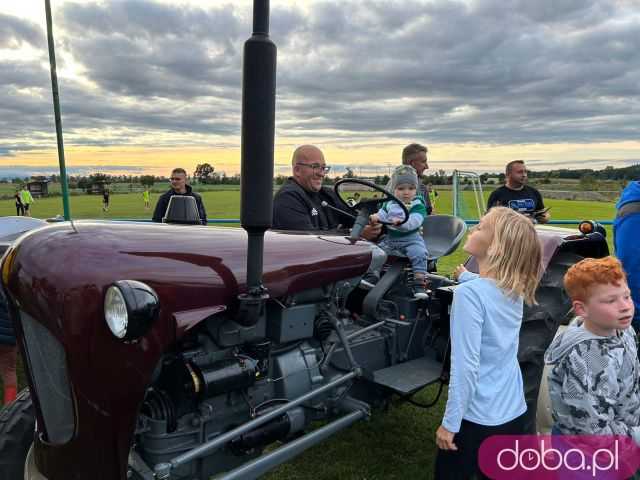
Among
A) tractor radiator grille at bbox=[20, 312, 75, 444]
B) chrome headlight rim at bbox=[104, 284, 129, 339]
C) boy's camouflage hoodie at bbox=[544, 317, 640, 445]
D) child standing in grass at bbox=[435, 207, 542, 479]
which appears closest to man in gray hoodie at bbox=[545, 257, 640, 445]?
boy's camouflage hoodie at bbox=[544, 317, 640, 445]

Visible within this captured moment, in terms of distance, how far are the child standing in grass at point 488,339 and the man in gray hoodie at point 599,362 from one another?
0.18m

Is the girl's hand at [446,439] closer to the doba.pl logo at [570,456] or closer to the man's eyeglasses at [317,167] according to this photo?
the doba.pl logo at [570,456]

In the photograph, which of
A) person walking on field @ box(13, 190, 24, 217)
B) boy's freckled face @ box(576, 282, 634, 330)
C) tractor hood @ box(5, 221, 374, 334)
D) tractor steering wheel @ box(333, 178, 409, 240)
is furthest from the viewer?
person walking on field @ box(13, 190, 24, 217)

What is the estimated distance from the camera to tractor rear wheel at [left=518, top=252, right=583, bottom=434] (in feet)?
8.77

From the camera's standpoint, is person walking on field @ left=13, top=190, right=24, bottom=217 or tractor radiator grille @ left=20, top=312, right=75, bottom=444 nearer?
tractor radiator grille @ left=20, top=312, right=75, bottom=444

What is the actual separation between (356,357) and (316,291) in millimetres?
594

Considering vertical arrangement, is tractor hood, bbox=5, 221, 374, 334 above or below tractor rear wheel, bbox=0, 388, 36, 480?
above

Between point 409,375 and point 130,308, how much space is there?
176 centimetres

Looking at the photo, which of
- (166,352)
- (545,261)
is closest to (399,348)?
(545,261)

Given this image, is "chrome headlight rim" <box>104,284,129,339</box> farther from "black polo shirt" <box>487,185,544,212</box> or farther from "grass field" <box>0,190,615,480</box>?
"black polo shirt" <box>487,185,544,212</box>

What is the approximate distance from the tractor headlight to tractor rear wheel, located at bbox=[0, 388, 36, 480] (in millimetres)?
916

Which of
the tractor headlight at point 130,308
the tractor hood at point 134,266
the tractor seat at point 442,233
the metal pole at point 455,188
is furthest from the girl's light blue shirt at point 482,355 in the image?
the metal pole at point 455,188

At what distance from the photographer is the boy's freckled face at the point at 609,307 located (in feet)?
5.96

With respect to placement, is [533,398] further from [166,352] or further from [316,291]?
[166,352]
